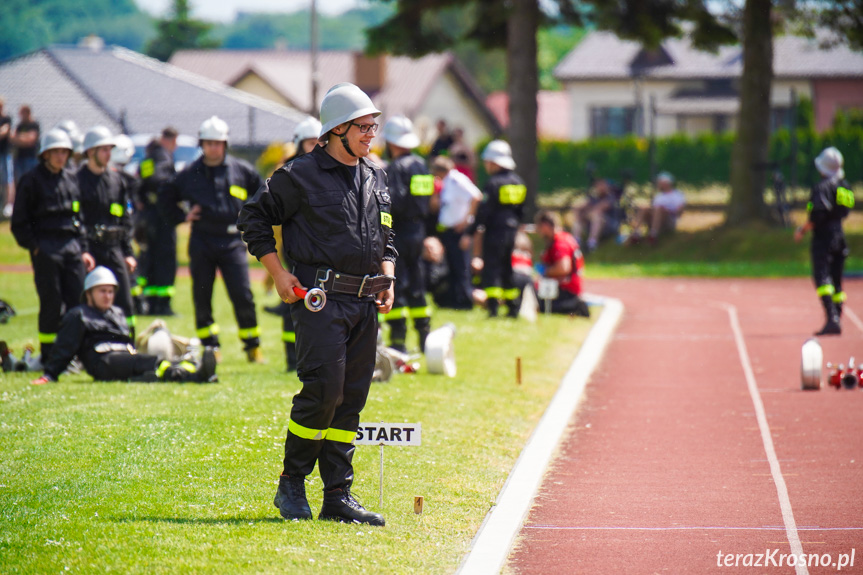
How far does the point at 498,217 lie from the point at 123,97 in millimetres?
20837

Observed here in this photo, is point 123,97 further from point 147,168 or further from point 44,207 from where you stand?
point 44,207

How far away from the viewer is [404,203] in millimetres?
12000

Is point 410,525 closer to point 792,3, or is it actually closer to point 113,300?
point 113,300

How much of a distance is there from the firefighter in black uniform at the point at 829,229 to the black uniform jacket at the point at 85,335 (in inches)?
320

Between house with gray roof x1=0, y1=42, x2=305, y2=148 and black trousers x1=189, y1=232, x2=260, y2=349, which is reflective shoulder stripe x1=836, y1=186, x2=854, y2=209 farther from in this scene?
house with gray roof x1=0, y1=42, x2=305, y2=148

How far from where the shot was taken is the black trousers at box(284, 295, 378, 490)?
20.2ft

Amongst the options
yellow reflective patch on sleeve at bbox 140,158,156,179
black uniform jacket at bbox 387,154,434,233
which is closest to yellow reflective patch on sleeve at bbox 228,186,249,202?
black uniform jacket at bbox 387,154,434,233

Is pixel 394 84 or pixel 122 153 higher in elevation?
pixel 394 84

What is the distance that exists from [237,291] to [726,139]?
93.9 feet

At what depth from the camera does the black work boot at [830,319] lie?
1484 cm

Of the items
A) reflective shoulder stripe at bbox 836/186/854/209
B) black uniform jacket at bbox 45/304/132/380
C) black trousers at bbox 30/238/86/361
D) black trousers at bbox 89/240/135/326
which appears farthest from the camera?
reflective shoulder stripe at bbox 836/186/854/209

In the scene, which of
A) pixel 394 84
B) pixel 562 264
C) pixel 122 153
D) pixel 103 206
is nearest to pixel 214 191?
pixel 103 206

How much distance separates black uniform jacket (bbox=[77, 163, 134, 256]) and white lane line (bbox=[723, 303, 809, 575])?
20.4 feet

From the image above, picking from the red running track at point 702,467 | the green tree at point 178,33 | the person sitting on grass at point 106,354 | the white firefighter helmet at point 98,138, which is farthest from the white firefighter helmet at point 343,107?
the green tree at point 178,33
